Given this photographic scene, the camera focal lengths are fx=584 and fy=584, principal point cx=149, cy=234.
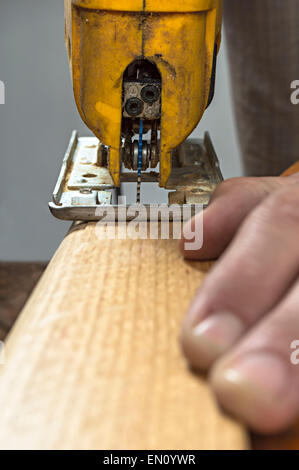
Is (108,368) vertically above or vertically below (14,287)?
above

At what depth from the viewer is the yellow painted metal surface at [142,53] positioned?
0.71 metres

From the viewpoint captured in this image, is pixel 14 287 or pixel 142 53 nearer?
pixel 142 53

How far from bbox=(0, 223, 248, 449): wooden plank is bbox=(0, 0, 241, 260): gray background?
1384 millimetres

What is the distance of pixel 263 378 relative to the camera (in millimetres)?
366

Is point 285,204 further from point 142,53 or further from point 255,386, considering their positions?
point 142,53

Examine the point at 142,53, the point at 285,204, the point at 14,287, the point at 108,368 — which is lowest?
the point at 14,287

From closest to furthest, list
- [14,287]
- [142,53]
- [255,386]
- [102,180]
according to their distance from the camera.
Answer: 1. [255,386]
2. [142,53]
3. [102,180]
4. [14,287]

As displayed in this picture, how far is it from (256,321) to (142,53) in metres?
0.42

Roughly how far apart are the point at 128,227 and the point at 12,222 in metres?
1.47

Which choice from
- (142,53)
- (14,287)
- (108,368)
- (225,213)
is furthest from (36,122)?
(108,368)

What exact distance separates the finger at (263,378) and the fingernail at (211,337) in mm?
14

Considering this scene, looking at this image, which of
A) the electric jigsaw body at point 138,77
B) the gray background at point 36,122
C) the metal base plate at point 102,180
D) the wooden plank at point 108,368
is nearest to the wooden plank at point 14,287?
the gray background at point 36,122

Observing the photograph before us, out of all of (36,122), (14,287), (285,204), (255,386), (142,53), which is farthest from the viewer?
(36,122)

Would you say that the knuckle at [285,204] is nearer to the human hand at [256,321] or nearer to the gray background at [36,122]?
the human hand at [256,321]
